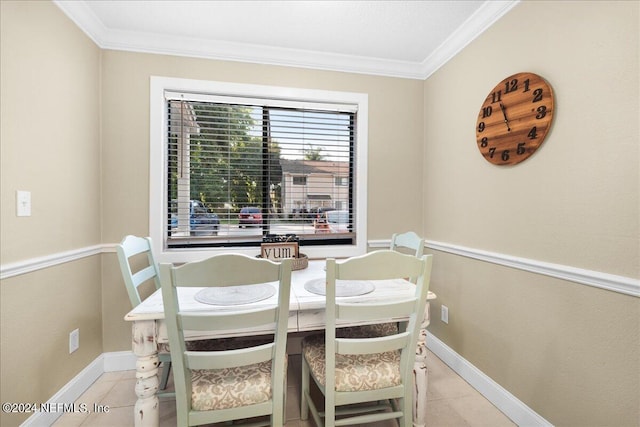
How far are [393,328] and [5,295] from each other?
197cm

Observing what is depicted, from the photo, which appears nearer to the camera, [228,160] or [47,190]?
[47,190]

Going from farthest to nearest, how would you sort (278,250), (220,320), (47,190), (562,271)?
(278,250), (47,190), (562,271), (220,320)

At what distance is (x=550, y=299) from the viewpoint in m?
1.46

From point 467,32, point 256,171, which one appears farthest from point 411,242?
point 467,32

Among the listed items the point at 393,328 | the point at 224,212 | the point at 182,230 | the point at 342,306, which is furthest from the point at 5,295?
the point at 393,328

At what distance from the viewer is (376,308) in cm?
121

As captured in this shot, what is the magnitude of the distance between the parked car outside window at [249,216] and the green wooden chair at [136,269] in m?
0.69

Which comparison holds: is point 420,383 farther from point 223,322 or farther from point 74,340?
point 74,340

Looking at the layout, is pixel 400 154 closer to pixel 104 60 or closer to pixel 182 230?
pixel 182 230

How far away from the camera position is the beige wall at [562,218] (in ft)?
3.84

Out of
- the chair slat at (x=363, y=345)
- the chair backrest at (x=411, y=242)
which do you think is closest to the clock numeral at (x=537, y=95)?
the chair backrest at (x=411, y=242)

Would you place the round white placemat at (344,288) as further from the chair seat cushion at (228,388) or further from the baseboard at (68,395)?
the baseboard at (68,395)

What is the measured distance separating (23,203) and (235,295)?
116cm

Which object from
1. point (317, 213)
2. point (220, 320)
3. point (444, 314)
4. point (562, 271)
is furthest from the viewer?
point (317, 213)
